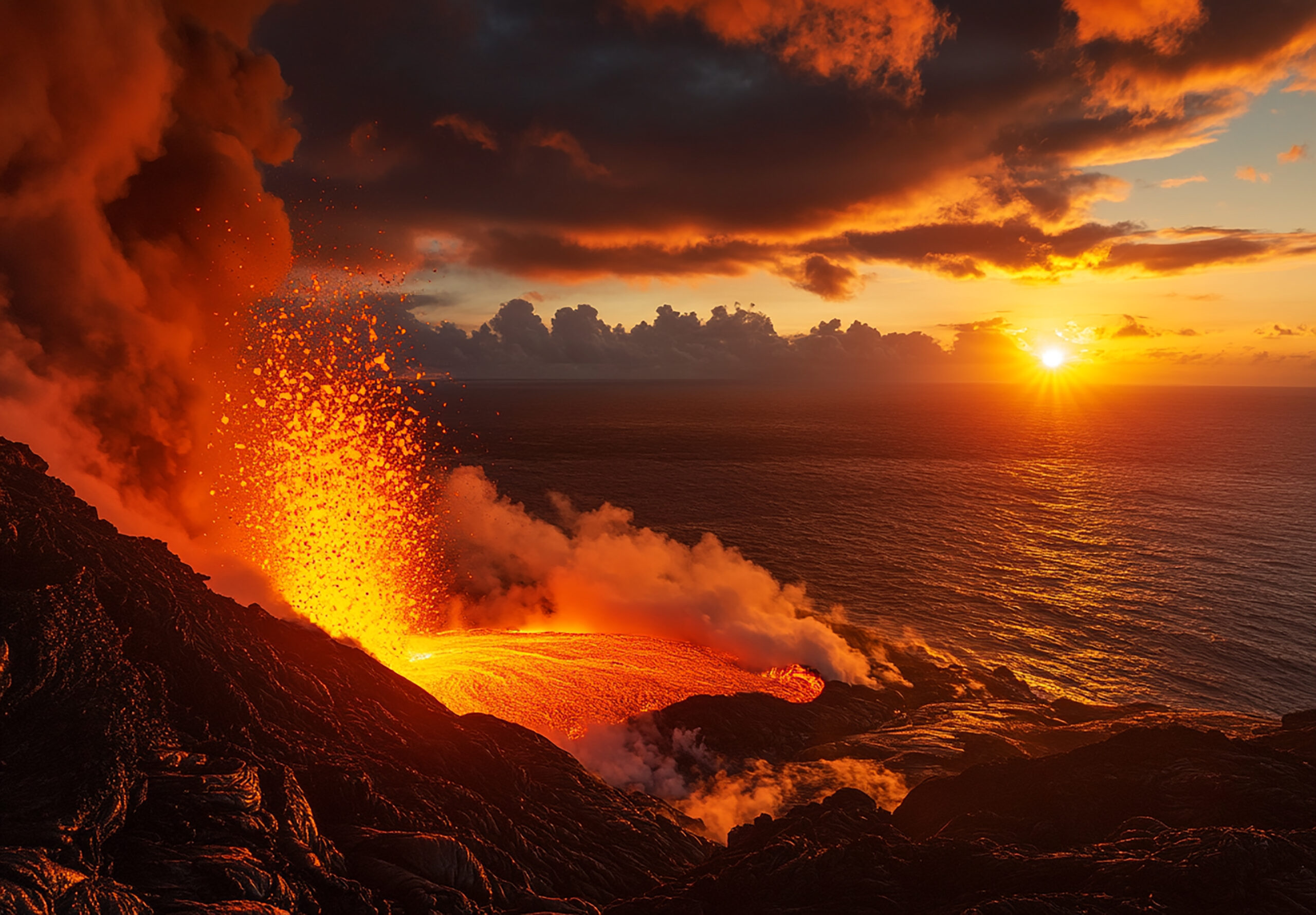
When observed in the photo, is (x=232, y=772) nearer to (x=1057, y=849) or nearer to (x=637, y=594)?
(x=1057, y=849)

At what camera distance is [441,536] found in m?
83.6

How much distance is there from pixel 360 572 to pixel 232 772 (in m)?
37.7

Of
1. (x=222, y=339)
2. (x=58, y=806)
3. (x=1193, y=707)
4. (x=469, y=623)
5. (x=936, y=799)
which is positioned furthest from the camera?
(x=469, y=623)

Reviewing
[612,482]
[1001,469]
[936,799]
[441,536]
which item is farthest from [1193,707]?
[1001,469]

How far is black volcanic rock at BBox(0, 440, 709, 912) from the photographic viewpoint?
14.4m

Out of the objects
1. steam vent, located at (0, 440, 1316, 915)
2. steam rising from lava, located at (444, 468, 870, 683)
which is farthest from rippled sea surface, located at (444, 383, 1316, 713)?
steam vent, located at (0, 440, 1316, 915)

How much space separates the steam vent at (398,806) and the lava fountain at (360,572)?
635 inches

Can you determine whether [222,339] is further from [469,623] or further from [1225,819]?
[1225,819]

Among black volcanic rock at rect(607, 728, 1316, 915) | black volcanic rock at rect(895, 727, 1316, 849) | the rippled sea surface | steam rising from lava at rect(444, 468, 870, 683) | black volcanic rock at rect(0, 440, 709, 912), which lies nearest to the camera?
black volcanic rock at rect(0, 440, 709, 912)

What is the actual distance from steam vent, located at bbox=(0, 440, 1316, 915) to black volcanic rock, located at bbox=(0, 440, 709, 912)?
0.07 metres

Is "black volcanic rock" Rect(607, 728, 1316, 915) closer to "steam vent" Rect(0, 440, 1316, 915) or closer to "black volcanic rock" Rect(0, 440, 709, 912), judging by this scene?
"steam vent" Rect(0, 440, 1316, 915)

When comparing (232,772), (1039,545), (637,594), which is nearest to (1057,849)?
(232,772)

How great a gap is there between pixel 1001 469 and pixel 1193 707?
128589 millimetres

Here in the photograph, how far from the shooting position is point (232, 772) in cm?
1736
